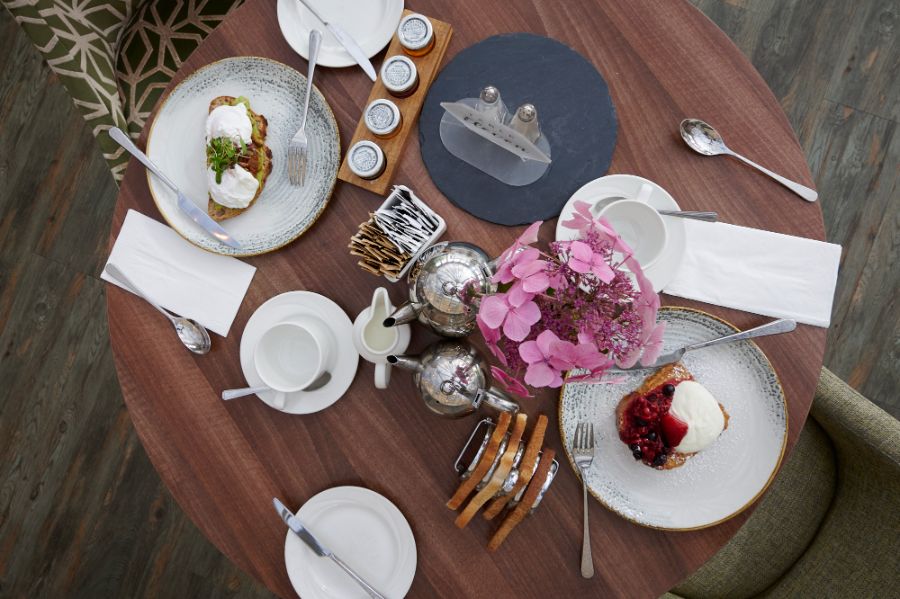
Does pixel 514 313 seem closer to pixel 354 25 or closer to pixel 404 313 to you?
pixel 404 313

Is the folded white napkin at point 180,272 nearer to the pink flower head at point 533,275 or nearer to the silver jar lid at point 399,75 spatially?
the silver jar lid at point 399,75

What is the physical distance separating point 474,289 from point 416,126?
16.3 inches

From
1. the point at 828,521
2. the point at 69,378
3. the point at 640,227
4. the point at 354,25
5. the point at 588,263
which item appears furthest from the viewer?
the point at 69,378

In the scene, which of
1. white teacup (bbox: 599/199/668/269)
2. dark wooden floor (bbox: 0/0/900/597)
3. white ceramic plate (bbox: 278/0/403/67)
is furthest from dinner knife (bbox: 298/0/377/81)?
dark wooden floor (bbox: 0/0/900/597)

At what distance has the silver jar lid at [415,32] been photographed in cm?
117

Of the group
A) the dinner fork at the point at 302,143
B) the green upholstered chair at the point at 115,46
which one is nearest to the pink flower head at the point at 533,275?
the dinner fork at the point at 302,143

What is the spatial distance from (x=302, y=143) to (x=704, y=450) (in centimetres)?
97

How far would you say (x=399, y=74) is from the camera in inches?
46.4

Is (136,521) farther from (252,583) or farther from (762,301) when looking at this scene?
(762,301)

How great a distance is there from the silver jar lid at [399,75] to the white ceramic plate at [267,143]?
14 cm

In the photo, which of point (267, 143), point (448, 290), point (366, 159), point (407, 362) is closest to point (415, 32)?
point (366, 159)

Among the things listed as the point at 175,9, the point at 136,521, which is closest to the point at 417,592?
the point at 136,521

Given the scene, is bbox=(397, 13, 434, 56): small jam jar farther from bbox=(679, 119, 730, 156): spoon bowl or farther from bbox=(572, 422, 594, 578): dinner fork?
bbox=(572, 422, 594, 578): dinner fork

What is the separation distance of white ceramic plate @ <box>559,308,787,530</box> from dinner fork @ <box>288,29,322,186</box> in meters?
0.67
